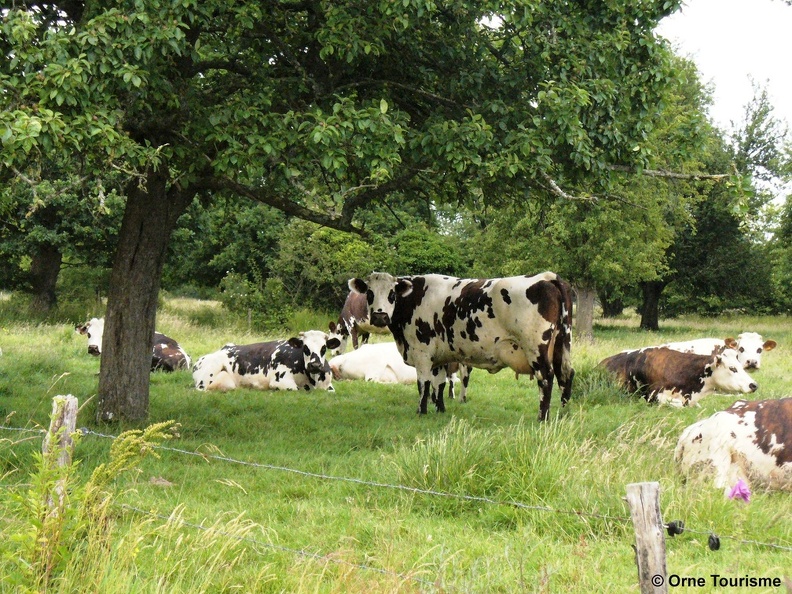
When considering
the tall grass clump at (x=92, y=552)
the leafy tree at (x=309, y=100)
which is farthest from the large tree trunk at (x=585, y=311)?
Result: the tall grass clump at (x=92, y=552)

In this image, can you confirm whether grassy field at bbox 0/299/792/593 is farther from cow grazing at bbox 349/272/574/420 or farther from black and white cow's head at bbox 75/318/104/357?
black and white cow's head at bbox 75/318/104/357

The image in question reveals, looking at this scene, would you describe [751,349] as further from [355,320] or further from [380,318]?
[355,320]

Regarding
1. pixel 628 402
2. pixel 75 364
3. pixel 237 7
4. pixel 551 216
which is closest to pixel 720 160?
pixel 551 216

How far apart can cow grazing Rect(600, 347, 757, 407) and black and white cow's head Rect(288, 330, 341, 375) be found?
17.1ft

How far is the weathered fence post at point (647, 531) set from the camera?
3709mm

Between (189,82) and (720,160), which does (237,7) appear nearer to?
(189,82)

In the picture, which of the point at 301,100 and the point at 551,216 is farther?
the point at 551,216

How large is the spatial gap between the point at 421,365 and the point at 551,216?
55.2 feet

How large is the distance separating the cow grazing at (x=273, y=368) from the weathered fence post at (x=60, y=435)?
31.4 feet

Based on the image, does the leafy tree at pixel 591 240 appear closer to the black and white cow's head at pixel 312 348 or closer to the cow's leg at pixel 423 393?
the black and white cow's head at pixel 312 348

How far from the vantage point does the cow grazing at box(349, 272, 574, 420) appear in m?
11.2

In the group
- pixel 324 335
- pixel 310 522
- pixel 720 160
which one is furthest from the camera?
pixel 720 160

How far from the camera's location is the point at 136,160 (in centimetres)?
859

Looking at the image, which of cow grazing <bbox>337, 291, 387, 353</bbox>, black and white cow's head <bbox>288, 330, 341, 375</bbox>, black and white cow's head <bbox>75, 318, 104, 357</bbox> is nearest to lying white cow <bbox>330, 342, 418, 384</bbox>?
black and white cow's head <bbox>288, 330, 341, 375</bbox>
